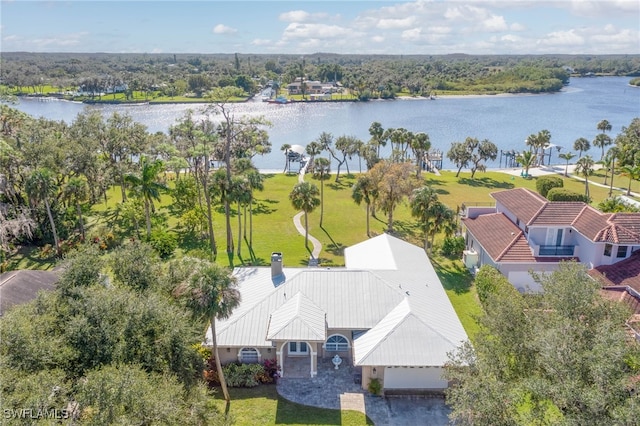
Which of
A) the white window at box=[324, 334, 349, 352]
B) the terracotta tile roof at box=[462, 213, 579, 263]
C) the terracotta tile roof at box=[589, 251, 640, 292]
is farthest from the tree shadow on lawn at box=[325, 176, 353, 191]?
the white window at box=[324, 334, 349, 352]

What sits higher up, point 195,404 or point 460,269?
point 195,404

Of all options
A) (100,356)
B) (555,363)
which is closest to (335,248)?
(100,356)

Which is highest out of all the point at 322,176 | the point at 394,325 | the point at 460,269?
the point at 322,176

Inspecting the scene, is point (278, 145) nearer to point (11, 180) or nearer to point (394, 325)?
point (11, 180)

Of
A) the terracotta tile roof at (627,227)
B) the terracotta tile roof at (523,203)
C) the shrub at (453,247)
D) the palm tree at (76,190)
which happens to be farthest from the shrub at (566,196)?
the palm tree at (76,190)

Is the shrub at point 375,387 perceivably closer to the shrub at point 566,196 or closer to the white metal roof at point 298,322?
the white metal roof at point 298,322

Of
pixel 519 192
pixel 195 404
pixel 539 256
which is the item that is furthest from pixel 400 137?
pixel 195 404

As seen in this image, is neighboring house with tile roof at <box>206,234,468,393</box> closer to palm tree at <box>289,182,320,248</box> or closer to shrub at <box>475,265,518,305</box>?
shrub at <box>475,265,518,305</box>

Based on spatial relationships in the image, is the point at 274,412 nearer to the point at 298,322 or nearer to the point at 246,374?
the point at 246,374
